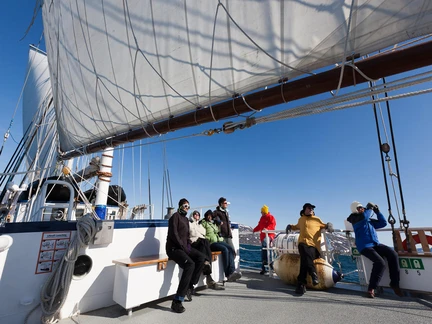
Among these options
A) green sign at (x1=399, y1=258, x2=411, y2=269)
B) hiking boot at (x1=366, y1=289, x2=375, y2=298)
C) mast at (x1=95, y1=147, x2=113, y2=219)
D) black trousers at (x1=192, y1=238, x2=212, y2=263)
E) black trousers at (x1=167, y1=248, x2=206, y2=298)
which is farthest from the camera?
mast at (x1=95, y1=147, x2=113, y2=219)

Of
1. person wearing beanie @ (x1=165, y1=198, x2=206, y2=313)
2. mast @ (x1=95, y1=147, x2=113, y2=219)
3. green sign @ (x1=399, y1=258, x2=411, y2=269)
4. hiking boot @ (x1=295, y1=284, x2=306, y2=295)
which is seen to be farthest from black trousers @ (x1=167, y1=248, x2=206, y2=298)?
mast @ (x1=95, y1=147, x2=113, y2=219)

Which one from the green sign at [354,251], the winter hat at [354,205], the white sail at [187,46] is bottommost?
the green sign at [354,251]

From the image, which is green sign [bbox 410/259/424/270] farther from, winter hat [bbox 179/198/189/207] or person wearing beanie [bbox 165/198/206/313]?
winter hat [bbox 179/198/189/207]

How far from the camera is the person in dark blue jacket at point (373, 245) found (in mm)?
3193

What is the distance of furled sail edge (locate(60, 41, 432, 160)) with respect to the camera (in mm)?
1376

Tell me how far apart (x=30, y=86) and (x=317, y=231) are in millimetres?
18526

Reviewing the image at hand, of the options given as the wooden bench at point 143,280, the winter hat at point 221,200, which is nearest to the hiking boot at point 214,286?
the wooden bench at point 143,280

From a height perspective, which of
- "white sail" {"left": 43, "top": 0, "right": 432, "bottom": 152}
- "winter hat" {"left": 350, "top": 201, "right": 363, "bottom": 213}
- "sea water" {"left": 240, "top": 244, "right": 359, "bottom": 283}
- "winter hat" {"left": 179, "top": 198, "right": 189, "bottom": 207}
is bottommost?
"sea water" {"left": 240, "top": 244, "right": 359, "bottom": 283}

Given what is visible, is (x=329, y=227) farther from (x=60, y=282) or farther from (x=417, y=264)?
(x=60, y=282)

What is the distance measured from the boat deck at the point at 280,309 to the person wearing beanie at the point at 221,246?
441 millimetres

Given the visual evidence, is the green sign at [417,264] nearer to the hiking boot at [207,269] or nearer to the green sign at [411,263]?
the green sign at [411,263]

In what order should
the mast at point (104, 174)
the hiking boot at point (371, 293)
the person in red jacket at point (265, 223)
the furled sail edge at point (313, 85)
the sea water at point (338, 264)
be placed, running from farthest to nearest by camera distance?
the mast at point (104, 174) < the person in red jacket at point (265, 223) < the sea water at point (338, 264) < the hiking boot at point (371, 293) < the furled sail edge at point (313, 85)

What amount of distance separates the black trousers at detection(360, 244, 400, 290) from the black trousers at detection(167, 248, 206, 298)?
98.3 inches

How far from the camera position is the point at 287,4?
168 cm
